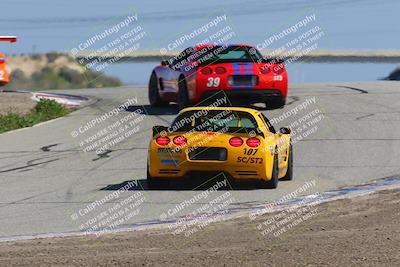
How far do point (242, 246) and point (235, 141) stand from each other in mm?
4332

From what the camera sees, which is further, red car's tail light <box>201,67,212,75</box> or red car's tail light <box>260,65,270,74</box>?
red car's tail light <box>260,65,270,74</box>

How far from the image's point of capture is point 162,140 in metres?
13.0

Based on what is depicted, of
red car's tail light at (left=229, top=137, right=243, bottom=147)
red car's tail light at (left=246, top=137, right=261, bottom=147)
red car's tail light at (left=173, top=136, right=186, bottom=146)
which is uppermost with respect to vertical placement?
red car's tail light at (left=173, top=136, right=186, bottom=146)

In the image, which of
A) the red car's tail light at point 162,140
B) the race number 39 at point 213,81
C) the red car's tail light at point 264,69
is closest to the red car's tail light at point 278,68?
the red car's tail light at point 264,69

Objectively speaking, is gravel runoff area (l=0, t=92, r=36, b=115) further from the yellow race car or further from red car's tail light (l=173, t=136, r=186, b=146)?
red car's tail light (l=173, t=136, r=186, b=146)

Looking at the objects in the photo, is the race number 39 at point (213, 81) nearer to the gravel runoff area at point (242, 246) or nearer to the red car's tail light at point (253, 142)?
the red car's tail light at point (253, 142)

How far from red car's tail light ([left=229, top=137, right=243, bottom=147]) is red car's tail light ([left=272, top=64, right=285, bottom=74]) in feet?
28.2

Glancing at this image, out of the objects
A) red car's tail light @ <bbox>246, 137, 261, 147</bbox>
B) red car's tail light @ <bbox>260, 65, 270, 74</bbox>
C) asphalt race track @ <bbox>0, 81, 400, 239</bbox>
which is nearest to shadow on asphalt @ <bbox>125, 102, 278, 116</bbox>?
asphalt race track @ <bbox>0, 81, 400, 239</bbox>

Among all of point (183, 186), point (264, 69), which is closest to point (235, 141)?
point (183, 186)

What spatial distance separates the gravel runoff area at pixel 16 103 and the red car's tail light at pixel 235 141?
12.8m

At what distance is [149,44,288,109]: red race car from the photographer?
2081 centimetres

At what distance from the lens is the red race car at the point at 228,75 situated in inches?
819

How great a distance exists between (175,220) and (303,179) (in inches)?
159

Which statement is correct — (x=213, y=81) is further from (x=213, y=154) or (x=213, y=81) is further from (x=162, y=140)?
(x=213, y=154)
